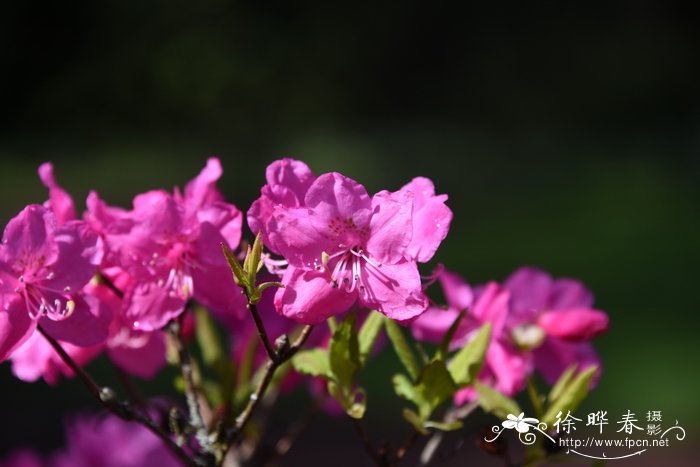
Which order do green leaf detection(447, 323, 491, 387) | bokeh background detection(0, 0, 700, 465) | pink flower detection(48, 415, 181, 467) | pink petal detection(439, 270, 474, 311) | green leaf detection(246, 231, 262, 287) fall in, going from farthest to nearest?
bokeh background detection(0, 0, 700, 465), pink flower detection(48, 415, 181, 467), pink petal detection(439, 270, 474, 311), green leaf detection(447, 323, 491, 387), green leaf detection(246, 231, 262, 287)

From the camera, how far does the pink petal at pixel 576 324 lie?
76 cm

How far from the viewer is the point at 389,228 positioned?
62 centimetres

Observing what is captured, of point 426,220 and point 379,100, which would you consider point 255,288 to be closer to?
point 426,220

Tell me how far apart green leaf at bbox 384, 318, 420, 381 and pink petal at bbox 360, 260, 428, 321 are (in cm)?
7

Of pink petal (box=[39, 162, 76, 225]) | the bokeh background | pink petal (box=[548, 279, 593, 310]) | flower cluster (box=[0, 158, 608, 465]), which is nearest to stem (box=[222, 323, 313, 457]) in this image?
flower cluster (box=[0, 158, 608, 465])

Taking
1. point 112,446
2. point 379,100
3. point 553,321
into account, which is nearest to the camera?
point 553,321

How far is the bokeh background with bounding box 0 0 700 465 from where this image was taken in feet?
27.0

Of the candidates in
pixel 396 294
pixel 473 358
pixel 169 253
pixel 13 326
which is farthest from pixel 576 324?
pixel 13 326

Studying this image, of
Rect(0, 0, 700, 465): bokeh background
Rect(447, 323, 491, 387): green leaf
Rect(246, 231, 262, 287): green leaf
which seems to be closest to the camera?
Rect(246, 231, 262, 287): green leaf

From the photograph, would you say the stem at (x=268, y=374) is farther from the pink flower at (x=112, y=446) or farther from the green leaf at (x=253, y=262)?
the pink flower at (x=112, y=446)

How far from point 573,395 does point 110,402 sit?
13.6 inches

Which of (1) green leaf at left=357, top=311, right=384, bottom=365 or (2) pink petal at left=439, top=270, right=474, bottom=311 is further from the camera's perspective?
(2) pink petal at left=439, top=270, right=474, bottom=311

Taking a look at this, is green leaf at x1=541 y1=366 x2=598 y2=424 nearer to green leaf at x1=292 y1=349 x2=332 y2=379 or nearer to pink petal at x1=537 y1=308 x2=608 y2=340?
pink petal at x1=537 y1=308 x2=608 y2=340

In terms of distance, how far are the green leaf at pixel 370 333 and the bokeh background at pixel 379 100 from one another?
21.4ft
